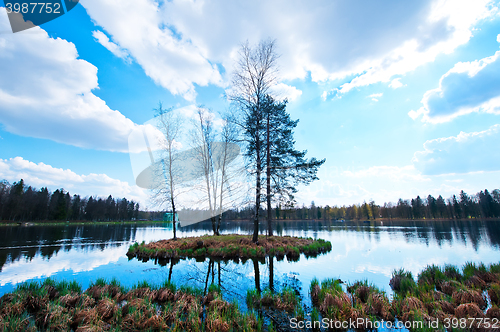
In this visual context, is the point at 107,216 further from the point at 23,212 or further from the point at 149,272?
the point at 149,272

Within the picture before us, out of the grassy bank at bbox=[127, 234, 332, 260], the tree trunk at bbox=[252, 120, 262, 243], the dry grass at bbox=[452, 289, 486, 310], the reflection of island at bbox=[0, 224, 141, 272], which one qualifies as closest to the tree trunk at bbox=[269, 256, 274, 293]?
the grassy bank at bbox=[127, 234, 332, 260]

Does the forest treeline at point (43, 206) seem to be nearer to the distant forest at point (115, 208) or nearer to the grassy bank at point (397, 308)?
the distant forest at point (115, 208)

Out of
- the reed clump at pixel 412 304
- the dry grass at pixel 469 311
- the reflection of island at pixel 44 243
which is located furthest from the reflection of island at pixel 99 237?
the dry grass at pixel 469 311

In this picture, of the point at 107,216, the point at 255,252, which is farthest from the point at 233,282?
the point at 107,216

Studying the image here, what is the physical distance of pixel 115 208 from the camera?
3875 inches

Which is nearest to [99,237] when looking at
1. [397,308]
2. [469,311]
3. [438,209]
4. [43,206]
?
[397,308]

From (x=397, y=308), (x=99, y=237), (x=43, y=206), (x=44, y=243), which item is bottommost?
(x=99, y=237)

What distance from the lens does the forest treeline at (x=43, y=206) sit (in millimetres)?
58859

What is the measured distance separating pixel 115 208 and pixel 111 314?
112 metres

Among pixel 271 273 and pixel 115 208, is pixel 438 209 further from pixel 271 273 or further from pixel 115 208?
pixel 115 208

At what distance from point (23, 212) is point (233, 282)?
8804cm

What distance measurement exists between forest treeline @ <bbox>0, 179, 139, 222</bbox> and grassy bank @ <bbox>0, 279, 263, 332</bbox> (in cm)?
7981

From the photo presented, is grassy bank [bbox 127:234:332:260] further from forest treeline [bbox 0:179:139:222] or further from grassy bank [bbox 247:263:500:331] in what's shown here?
forest treeline [bbox 0:179:139:222]

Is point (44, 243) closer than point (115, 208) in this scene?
Yes
